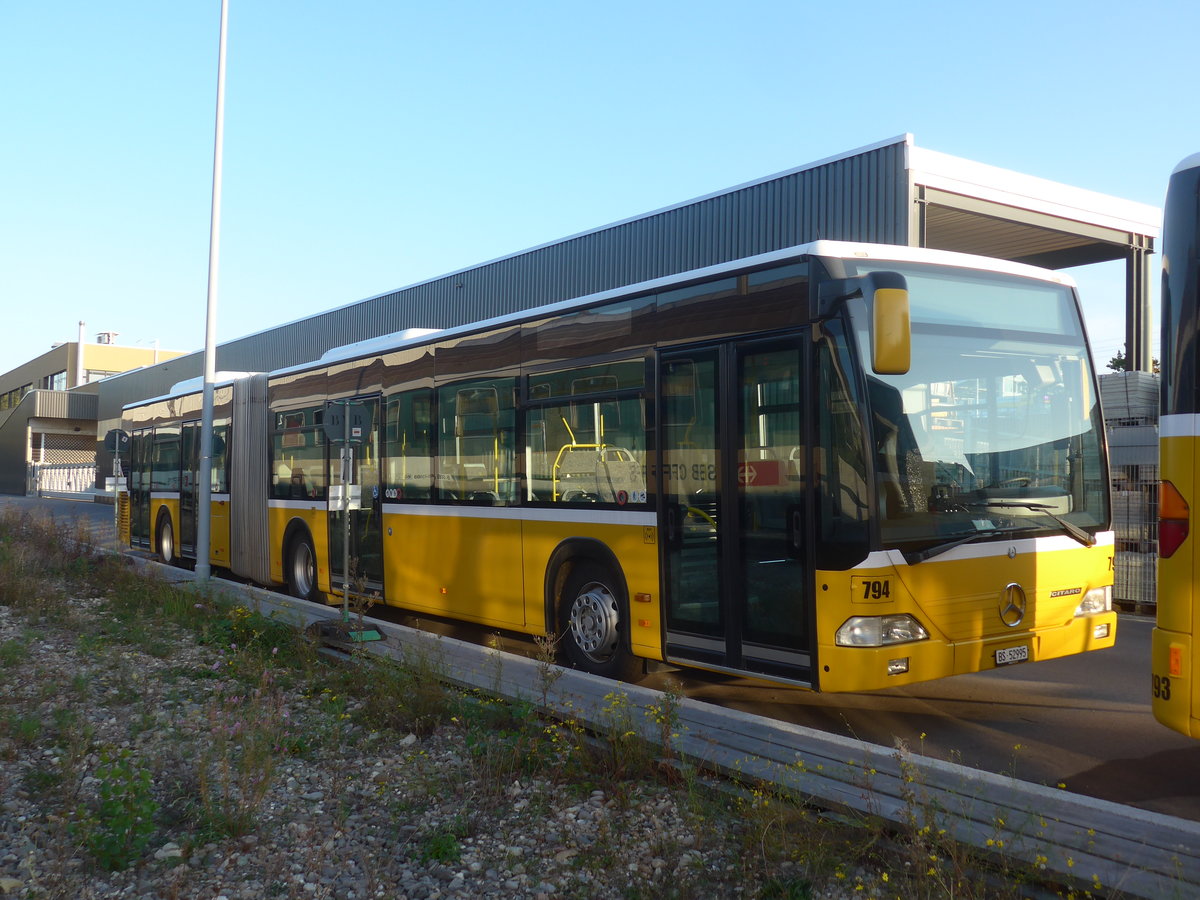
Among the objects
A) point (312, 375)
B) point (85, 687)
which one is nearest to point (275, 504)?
point (312, 375)

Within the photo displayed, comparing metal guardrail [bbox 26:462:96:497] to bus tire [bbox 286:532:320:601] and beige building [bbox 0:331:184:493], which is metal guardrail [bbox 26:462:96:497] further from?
bus tire [bbox 286:532:320:601]

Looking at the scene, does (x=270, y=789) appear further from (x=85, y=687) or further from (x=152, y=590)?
(x=152, y=590)

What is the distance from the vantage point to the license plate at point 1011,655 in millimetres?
6461

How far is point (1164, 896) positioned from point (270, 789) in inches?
166

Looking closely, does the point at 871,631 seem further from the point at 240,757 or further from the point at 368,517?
the point at 368,517

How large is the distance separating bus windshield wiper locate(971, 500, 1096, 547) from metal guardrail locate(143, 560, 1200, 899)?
189cm

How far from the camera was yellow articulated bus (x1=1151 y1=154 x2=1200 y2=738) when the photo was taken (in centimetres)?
469

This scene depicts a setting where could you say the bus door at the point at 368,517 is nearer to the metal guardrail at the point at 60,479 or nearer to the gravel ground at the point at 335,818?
the gravel ground at the point at 335,818

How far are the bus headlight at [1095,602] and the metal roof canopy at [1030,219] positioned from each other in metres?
8.63

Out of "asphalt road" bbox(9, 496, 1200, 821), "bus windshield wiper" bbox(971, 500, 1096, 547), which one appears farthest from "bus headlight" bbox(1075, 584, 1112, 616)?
"asphalt road" bbox(9, 496, 1200, 821)

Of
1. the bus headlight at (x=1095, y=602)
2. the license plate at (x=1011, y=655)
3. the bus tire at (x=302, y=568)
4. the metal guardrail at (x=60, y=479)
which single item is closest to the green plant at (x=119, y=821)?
the license plate at (x=1011, y=655)

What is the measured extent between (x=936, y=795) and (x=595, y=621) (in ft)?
12.4

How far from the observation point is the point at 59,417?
6100 cm

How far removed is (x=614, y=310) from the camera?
8.16m
